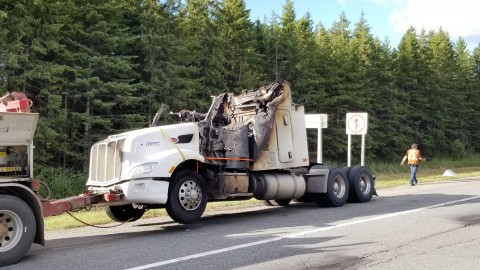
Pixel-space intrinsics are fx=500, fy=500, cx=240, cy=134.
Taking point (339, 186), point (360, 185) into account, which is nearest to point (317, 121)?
point (360, 185)

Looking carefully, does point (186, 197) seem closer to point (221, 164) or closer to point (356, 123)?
point (221, 164)

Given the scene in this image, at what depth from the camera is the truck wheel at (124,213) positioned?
1059cm

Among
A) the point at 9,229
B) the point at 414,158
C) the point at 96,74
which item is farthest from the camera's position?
the point at 96,74

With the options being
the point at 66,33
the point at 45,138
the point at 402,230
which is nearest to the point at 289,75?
the point at 66,33

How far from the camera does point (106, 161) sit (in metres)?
9.64

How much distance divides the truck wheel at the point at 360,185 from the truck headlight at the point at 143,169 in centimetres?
660

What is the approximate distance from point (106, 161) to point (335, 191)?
21.1ft

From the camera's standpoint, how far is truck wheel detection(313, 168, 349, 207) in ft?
42.5

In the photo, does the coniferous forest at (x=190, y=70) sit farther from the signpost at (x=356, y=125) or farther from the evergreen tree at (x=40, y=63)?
the signpost at (x=356, y=125)

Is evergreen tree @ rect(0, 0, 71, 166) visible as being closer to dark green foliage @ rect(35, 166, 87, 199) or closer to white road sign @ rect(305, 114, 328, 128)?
dark green foliage @ rect(35, 166, 87, 199)

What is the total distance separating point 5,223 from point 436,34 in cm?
7187

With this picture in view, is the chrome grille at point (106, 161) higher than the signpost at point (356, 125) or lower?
lower

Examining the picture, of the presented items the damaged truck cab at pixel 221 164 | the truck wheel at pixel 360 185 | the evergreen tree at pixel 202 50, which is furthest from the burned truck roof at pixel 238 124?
the evergreen tree at pixel 202 50

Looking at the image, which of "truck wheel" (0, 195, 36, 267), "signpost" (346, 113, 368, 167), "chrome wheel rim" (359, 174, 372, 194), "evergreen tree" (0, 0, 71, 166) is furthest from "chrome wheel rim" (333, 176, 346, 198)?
"evergreen tree" (0, 0, 71, 166)
